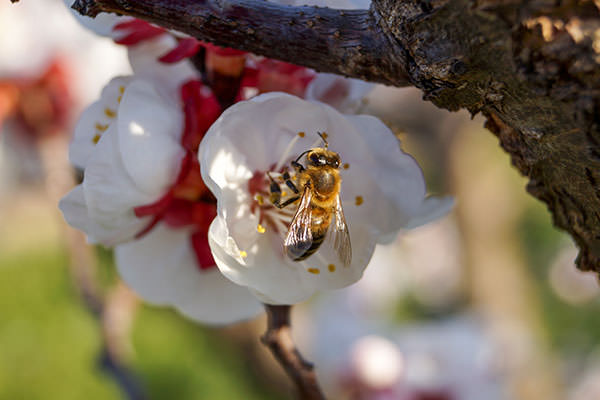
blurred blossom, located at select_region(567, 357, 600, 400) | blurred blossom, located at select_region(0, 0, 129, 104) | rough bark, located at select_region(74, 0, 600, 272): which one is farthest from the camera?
blurred blossom, located at select_region(567, 357, 600, 400)

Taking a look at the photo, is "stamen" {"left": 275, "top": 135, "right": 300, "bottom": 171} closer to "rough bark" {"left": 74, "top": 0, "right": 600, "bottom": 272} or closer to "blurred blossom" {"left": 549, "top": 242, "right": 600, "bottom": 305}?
"rough bark" {"left": 74, "top": 0, "right": 600, "bottom": 272}

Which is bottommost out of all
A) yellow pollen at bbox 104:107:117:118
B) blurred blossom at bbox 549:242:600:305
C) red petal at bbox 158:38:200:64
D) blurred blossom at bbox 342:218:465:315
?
blurred blossom at bbox 342:218:465:315

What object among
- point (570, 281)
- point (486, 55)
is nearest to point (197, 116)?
point (486, 55)

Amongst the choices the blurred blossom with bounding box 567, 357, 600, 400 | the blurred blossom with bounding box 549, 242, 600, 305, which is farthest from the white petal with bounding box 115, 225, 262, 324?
the blurred blossom with bounding box 549, 242, 600, 305

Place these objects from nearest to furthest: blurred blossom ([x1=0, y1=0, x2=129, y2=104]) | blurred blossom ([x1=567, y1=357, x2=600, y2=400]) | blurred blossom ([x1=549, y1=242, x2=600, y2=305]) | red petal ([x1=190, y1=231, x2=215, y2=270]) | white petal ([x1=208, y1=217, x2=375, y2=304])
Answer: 1. white petal ([x1=208, y1=217, x2=375, y2=304])
2. red petal ([x1=190, y1=231, x2=215, y2=270])
3. blurred blossom ([x1=0, y1=0, x2=129, y2=104])
4. blurred blossom ([x1=567, y1=357, x2=600, y2=400])
5. blurred blossom ([x1=549, y1=242, x2=600, y2=305])

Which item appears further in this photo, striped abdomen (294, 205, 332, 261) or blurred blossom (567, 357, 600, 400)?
blurred blossom (567, 357, 600, 400)

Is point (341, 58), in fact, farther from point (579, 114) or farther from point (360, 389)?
point (360, 389)

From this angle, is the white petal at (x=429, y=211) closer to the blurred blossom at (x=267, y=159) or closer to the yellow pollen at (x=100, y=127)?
the blurred blossom at (x=267, y=159)
